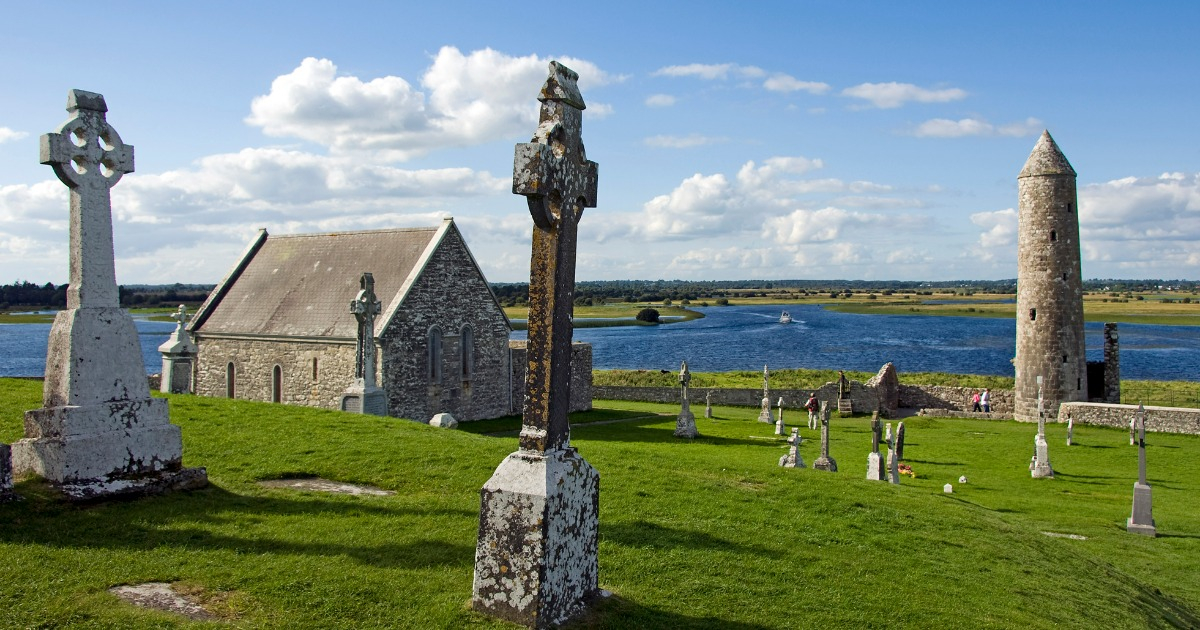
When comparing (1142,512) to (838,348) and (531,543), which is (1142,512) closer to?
(531,543)

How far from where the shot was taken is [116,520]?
8.06 meters

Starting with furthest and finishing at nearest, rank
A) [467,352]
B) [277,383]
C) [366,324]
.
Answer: [467,352]
[277,383]
[366,324]

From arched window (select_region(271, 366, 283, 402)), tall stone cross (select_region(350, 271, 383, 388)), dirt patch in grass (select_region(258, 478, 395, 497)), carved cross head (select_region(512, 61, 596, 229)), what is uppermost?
carved cross head (select_region(512, 61, 596, 229))

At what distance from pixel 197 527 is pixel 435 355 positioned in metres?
20.1

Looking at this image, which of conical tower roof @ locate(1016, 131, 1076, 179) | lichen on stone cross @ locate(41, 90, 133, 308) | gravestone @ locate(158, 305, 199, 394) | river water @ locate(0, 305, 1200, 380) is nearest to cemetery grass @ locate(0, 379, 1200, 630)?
lichen on stone cross @ locate(41, 90, 133, 308)

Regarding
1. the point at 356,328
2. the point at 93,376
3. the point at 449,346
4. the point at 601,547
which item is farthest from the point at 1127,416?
the point at 93,376

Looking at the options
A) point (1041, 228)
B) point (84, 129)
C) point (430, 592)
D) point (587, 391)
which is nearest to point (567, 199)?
point (430, 592)

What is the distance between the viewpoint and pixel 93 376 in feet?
28.9

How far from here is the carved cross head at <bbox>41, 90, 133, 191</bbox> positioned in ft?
28.8

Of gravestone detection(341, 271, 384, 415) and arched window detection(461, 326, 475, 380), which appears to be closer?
gravestone detection(341, 271, 384, 415)

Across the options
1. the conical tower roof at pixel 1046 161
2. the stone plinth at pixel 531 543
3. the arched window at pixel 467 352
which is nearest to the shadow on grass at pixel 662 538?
the stone plinth at pixel 531 543

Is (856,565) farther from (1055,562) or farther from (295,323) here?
(295,323)

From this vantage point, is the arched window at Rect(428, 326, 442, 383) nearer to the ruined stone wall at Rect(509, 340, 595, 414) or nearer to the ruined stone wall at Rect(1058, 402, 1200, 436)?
the ruined stone wall at Rect(509, 340, 595, 414)

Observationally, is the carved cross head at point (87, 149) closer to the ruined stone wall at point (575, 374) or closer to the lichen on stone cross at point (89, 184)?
the lichen on stone cross at point (89, 184)
